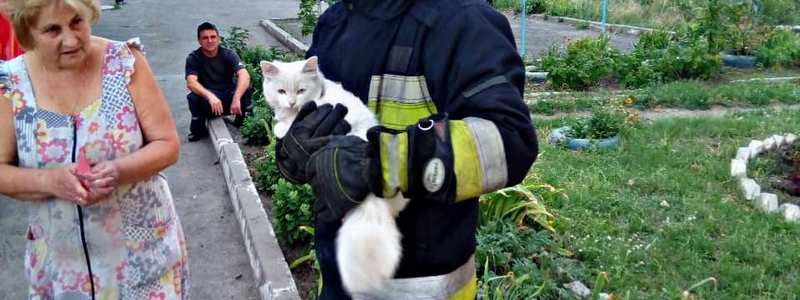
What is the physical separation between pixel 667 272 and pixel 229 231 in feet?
9.77

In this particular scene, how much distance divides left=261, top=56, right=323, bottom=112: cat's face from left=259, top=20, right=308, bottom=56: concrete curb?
332 inches

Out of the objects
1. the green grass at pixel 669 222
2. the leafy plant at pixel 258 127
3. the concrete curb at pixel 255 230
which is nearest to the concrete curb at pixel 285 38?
the leafy plant at pixel 258 127

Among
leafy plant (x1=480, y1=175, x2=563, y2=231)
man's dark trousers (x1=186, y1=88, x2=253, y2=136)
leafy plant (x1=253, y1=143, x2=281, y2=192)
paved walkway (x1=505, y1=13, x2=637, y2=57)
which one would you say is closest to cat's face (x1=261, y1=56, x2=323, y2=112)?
leafy plant (x1=480, y1=175, x2=563, y2=231)

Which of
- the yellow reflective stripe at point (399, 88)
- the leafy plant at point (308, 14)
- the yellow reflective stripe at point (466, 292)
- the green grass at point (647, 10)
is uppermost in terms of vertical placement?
the yellow reflective stripe at point (399, 88)

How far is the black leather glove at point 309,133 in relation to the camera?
5.92ft

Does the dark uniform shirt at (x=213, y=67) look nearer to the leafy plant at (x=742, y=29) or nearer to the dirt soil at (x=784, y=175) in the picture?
the dirt soil at (x=784, y=175)

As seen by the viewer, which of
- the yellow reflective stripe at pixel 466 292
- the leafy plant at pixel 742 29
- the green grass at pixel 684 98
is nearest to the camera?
the yellow reflective stripe at pixel 466 292

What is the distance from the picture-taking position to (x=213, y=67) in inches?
303

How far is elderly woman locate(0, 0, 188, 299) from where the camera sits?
2.56 metres

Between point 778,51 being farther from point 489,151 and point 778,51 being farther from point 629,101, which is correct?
point 489,151

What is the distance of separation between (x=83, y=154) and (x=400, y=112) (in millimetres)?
1346

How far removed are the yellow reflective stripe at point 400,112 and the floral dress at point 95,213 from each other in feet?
3.94

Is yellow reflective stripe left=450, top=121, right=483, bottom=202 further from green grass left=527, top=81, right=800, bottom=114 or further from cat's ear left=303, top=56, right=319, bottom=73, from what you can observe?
green grass left=527, top=81, right=800, bottom=114

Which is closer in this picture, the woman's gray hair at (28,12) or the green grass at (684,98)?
the woman's gray hair at (28,12)
